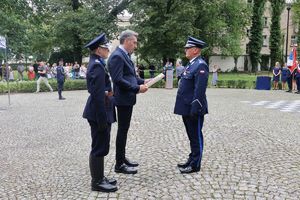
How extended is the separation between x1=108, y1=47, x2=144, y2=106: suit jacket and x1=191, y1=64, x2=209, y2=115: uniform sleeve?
0.83 metres

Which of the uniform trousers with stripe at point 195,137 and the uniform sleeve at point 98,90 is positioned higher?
the uniform sleeve at point 98,90

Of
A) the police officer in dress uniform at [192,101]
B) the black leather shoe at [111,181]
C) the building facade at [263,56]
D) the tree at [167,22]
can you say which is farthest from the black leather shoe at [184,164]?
the building facade at [263,56]

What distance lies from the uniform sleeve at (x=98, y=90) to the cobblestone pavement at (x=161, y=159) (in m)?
1.02

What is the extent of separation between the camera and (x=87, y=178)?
5492 millimetres

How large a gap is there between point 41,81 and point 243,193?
66.7 ft

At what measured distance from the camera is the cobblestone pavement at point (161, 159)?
493 centimetres

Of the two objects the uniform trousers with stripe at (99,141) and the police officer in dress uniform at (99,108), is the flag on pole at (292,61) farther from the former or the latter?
the uniform trousers with stripe at (99,141)

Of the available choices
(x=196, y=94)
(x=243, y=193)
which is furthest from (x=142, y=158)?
(x=243, y=193)

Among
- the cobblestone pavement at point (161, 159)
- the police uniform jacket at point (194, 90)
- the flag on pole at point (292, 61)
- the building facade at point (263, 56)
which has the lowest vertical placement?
the cobblestone pavement at point (161, 159)

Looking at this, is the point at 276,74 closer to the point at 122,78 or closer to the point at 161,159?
the point at 161,159

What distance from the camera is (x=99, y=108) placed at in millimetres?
4637

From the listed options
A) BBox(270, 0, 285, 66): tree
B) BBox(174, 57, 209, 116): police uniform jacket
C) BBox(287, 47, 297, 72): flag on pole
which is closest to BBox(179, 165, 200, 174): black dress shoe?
BBox(174, 57, 209, 116): police uniform jacket

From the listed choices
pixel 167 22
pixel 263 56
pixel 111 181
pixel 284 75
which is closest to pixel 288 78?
pixel 284 75

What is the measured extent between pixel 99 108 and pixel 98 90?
22 cm
